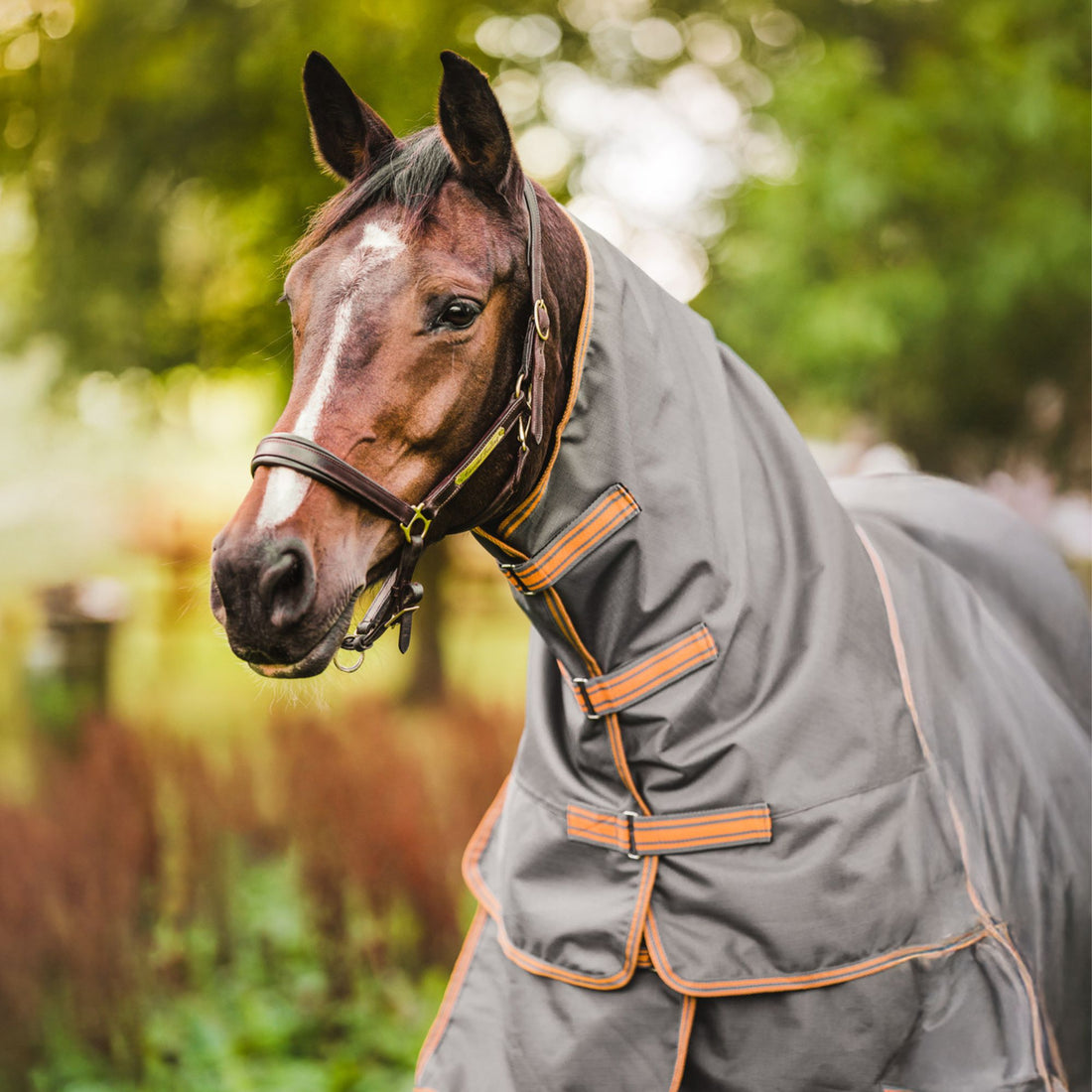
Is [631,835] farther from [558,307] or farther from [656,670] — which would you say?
[558,307]

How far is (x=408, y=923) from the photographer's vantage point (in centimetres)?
363

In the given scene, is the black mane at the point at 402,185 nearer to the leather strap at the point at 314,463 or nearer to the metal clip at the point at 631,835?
the leather strap at the point at 314,463

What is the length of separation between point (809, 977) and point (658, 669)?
543mm

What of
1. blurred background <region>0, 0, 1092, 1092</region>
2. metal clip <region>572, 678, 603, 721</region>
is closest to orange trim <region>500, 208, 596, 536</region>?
metal clip <region>572, 678, 603, 721</region>

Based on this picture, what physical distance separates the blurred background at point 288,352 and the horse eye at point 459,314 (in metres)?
2.34

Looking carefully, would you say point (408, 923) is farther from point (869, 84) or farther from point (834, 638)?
point (869, 84)

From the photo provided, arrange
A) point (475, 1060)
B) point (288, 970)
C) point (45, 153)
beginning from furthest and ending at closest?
point (45, 153) → point (288, 970) → point (475, 1060)

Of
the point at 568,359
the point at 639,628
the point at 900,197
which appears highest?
the point at 900,197

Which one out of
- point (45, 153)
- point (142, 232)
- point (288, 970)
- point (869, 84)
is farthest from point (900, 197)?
point (288, 970)

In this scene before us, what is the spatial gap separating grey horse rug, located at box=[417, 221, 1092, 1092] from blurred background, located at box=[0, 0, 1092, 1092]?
6.13ft

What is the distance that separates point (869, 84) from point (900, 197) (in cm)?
65

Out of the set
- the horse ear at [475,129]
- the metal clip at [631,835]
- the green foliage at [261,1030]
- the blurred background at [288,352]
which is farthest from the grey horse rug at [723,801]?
the blurred background at [288,352]

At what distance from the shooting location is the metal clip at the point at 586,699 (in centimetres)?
165

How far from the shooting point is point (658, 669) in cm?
159
